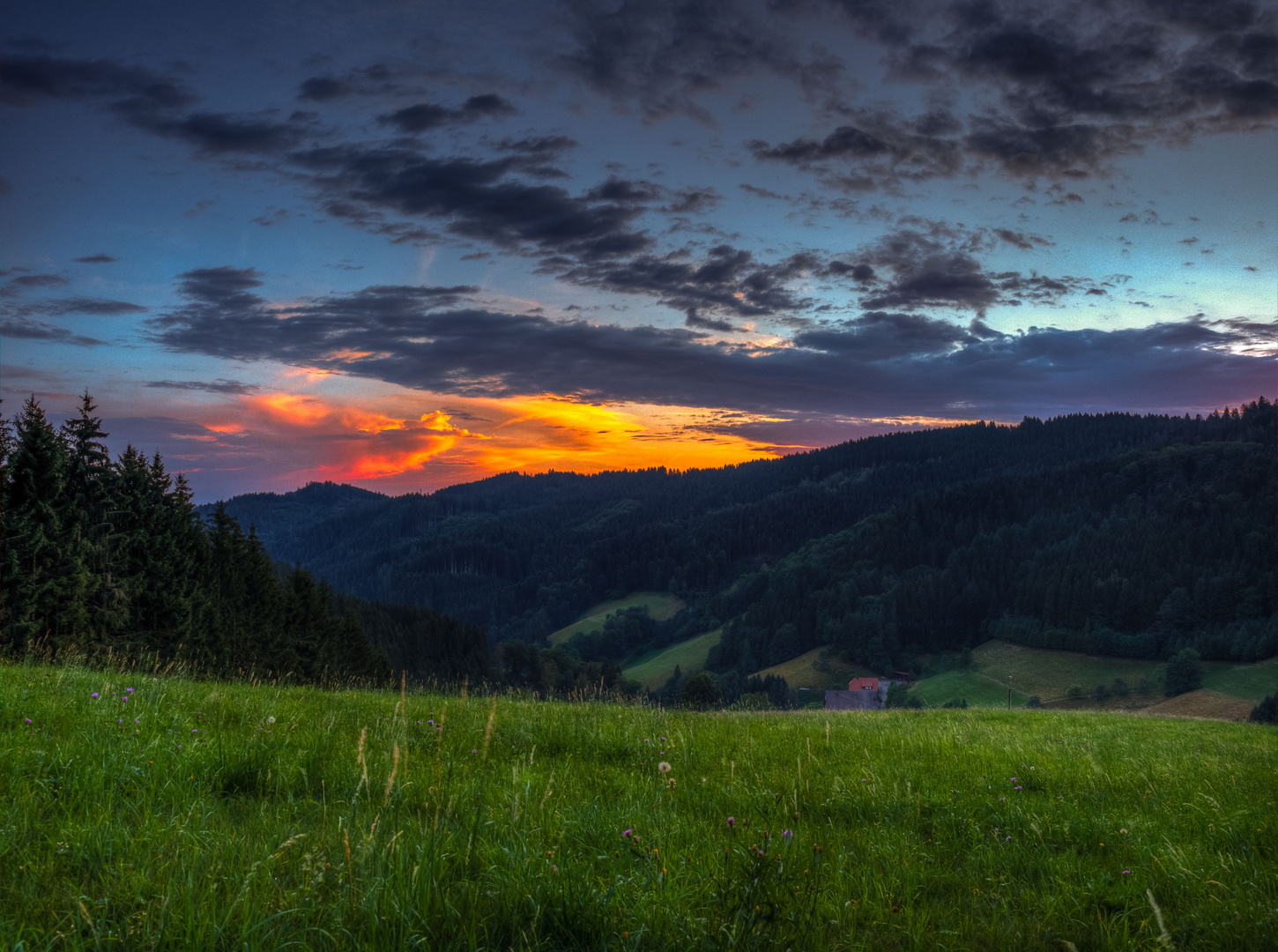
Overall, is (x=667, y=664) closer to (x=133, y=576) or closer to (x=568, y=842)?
(x=133, y=576)

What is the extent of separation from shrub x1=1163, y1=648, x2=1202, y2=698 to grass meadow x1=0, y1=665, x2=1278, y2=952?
6638 inches

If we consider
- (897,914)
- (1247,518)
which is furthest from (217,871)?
(1247,518)

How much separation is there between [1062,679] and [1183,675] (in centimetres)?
2206

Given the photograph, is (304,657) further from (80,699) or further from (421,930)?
(421,930)

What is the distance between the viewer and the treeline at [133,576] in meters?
30.2

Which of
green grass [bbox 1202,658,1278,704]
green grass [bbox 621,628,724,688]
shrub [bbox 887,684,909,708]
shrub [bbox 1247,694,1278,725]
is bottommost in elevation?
green grass [bbox 621,628,724,688]

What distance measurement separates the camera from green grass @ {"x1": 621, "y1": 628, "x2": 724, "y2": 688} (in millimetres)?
165250

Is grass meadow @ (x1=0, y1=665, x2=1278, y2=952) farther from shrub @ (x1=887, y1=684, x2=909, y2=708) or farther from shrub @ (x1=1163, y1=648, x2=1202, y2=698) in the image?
shrub @ (x1=1163, y1=648, x2=1202, y2=698)

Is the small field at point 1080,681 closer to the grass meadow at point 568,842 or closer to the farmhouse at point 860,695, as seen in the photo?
the farmhouse at point 860,695

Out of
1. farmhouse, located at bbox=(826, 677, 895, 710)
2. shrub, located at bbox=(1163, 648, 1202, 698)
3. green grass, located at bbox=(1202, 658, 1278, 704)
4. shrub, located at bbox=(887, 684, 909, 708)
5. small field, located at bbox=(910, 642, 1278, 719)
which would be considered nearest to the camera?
green grass, located at bbox=(1202, 658, 1278, 704)

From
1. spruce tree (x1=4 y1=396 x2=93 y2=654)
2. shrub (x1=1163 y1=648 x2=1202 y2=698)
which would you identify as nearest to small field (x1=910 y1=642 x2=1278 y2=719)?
shrub (x1=1163 y1=648 x2=1202 y2=698)

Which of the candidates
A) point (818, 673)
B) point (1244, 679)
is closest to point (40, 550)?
point (818, 673)

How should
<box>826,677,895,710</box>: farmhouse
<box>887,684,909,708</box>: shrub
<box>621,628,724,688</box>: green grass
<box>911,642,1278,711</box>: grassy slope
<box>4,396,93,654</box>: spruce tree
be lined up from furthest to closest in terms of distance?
<box>621,628,724,688</box>: green grass, <box>887,684,909,708</box>: shrub, <box>826,677,895,710</box>: farmhouse, <box>911,642,1278,711</box>: grassy slope, <box>4,396,93,654</box>: spruce tree

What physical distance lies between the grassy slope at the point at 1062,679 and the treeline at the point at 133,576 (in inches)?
4915
